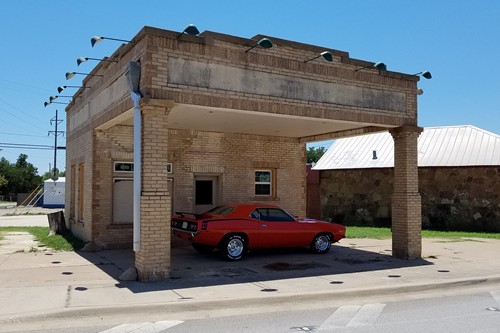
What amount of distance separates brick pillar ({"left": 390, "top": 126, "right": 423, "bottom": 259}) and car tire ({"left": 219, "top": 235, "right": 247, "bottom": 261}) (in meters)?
4.25

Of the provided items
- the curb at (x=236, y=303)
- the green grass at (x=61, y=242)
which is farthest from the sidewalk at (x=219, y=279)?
the green grass at (x=61, y=242)

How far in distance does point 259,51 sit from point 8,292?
702 centimetres

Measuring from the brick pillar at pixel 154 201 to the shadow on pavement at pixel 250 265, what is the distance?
34 cm

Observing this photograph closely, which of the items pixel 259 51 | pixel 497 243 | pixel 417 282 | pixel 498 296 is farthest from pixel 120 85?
pixel 497 243

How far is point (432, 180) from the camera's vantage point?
75.1 feet

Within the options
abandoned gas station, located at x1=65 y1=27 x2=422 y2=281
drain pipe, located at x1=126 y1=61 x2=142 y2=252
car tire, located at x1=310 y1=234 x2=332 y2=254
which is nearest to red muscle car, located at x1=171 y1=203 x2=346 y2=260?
car tire, located at x1=310 y1=234 x2=332 y2=254

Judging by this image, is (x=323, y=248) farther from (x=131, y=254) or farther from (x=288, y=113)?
(x=131, y=254)

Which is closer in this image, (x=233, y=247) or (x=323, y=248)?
(x=233, y=247)

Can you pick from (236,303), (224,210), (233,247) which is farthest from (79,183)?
(236,303)

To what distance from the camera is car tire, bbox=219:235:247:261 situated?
40.1ft

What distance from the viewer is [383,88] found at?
524 inches

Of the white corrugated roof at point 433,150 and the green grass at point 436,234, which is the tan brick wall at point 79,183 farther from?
the white corrugated roof at point 433,150

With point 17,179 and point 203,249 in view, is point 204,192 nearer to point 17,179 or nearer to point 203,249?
point 203,249

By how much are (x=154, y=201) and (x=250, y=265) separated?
10.9 feet
